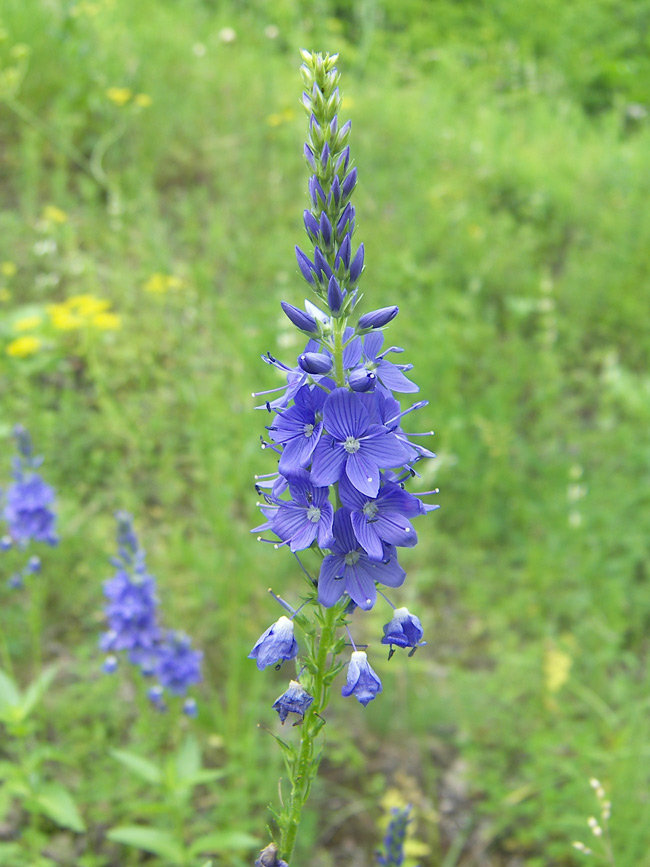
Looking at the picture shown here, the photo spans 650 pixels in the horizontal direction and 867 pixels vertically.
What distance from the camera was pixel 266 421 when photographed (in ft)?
14.4

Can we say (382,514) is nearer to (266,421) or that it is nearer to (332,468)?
(332,468)

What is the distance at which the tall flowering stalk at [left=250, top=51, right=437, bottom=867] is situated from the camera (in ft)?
4.76

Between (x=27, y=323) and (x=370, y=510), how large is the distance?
3970mm

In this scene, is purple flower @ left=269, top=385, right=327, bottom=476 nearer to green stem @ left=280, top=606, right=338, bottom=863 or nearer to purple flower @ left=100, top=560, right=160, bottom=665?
green stem @ left=280, top=606, right=338, bottom=863

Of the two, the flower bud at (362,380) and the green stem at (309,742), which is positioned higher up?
the flower bud at (362,380)

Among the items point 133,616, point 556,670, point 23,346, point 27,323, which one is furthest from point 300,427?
point 27,323

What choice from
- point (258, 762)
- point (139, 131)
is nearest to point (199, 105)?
point (139, 131)

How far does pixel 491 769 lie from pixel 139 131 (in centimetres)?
586

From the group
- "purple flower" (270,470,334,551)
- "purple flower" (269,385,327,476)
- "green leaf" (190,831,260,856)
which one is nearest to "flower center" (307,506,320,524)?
"purple flower" (270,470,334,551)

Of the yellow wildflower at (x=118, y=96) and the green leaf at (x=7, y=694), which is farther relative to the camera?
the yellow wildflower at (x=118, y=96)

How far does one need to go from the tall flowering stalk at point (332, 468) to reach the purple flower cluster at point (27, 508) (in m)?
1.76

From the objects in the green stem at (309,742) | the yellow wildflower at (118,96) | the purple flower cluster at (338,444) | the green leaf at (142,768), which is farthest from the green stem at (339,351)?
the yellow wildflower at (118,96)

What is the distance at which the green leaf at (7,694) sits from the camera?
272 cm

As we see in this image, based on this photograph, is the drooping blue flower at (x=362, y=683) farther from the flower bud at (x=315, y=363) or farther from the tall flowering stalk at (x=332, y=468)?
the flower bud at (x=315, y=363)
